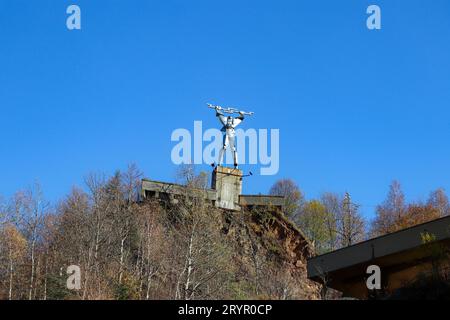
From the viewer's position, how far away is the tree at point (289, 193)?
3076 inches

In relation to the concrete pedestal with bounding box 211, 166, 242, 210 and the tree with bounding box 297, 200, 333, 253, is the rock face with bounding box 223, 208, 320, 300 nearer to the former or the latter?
the concrete pedestal with bounding box 211, 166, 242, 210

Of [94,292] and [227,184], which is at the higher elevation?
[227,184]

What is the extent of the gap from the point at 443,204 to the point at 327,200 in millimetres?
18406

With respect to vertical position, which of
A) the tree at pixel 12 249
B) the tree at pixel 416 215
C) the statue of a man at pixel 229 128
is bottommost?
the tree at pixel 12 249

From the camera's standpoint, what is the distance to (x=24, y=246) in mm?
40750

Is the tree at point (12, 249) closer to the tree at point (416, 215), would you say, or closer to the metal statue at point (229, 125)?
the metal statue at point (229, 125)

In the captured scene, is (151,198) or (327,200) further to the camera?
(327,200)

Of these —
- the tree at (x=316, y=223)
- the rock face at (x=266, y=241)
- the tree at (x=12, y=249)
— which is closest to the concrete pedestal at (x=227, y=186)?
the rock face at (x=266, y=241)

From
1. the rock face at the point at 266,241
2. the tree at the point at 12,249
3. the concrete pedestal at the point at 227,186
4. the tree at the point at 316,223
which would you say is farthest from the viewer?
the tree at the point at 316,223

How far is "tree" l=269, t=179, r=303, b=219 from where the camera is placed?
78125 mm

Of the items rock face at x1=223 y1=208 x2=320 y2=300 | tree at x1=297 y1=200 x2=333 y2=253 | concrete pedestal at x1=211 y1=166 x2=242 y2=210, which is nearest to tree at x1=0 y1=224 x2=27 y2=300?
rock face at x1=223 y1=208 x2=320 y2=300

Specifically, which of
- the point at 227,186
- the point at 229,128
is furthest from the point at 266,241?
the point at 229,128

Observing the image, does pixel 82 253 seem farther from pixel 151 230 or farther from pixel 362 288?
pixel 362 288
